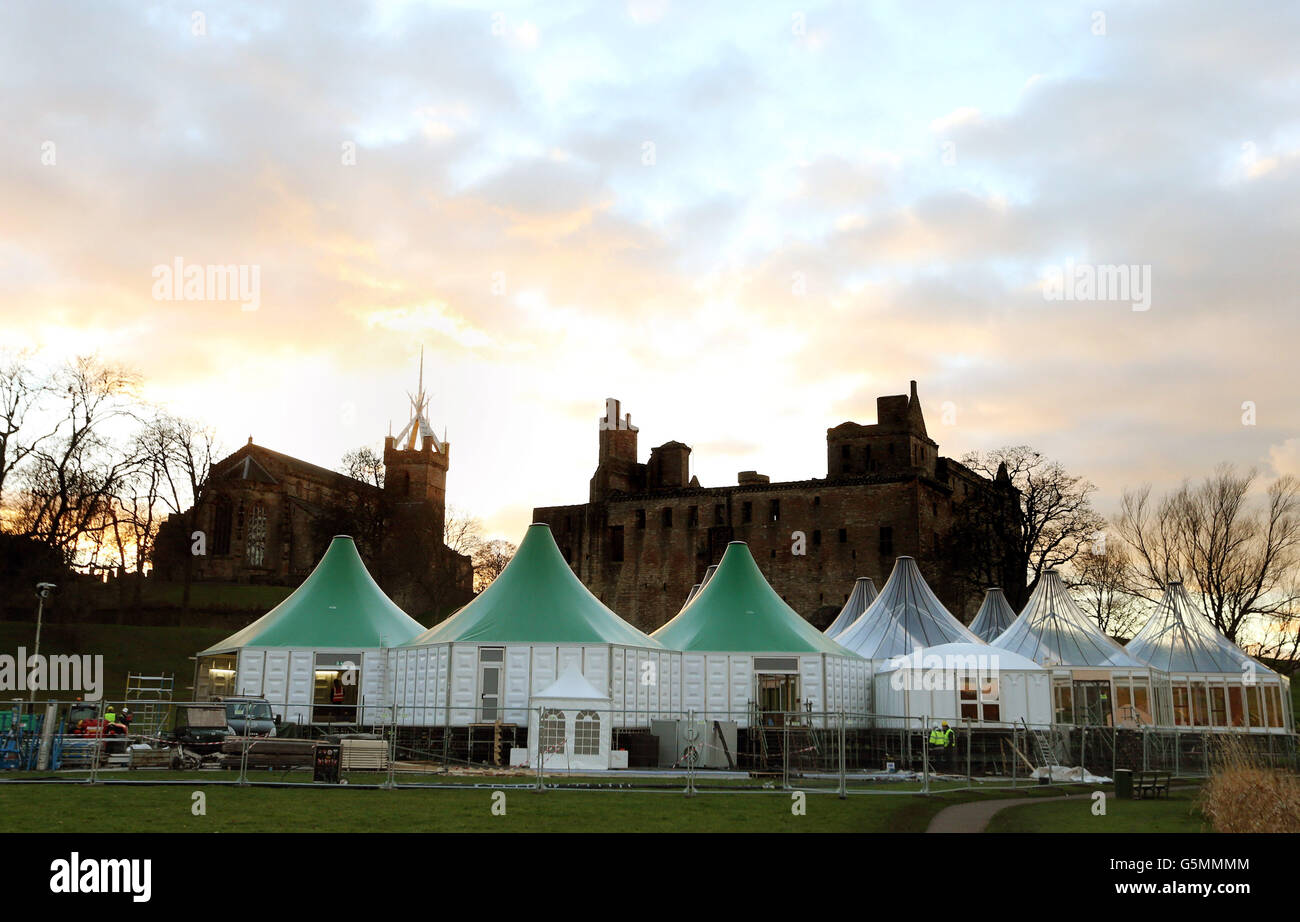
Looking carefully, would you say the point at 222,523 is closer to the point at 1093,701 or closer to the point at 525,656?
the point at 525,656

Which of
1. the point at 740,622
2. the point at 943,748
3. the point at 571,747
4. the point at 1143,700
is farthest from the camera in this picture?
the point at 1143,700

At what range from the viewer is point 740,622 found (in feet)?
101

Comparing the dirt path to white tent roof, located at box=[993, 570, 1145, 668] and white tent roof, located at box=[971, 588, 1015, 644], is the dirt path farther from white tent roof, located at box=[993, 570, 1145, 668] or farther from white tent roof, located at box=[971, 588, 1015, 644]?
white tent roof, located at box=[971, 588, 1015, 644]

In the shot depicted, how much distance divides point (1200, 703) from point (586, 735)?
1849 centimetres

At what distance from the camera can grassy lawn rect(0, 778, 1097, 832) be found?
12.0 m

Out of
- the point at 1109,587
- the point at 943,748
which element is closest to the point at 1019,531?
the point at 1109,587

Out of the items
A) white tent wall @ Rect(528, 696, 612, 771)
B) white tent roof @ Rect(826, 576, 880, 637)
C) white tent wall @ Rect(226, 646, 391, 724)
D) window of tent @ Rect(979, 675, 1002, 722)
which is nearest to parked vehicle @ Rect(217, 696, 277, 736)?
white tent wall @ Rect(226, 646, 391, 724)

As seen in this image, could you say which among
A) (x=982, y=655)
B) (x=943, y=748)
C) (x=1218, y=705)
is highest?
(x=982, y=655)

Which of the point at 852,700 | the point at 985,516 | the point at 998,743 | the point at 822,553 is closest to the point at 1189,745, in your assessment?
the point at 998,743

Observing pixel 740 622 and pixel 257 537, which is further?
pixel 257 537

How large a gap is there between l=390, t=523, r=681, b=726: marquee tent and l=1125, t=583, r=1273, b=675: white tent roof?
14244 millimetres
